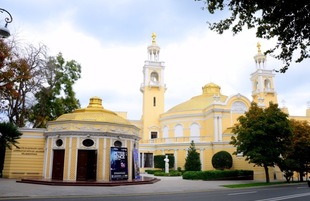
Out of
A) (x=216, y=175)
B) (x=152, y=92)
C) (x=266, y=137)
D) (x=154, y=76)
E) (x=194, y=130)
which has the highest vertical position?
(x=154, y=76)

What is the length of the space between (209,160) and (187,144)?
3944 mm

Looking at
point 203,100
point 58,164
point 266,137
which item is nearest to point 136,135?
point 58,164

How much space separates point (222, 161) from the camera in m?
37.9

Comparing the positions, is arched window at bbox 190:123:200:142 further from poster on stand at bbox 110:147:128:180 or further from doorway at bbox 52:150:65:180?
doorway at bbox 52:150:65:180

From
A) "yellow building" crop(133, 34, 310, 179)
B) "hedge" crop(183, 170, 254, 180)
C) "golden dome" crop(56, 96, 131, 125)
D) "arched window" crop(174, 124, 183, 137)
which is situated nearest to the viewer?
"golden dome" crop(56, 96, 131, 125)

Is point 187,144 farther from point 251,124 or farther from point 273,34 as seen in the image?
point 273,34

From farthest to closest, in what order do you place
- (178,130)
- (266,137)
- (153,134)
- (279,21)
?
(153,134) → (178,130) → (266,137) → (279,21)

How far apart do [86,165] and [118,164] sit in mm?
2591

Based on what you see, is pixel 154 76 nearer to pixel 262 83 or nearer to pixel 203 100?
pixel 203 100

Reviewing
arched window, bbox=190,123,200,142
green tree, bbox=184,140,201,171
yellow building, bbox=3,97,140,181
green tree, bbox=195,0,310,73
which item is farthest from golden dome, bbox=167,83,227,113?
green tree, bbox=195,0,310,73

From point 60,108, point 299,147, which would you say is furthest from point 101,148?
point 299,147

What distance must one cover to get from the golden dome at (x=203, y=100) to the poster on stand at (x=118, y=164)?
25.2 metres

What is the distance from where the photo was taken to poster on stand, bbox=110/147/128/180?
23.8 metres

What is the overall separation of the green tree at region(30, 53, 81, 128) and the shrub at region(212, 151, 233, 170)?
63.2ft
